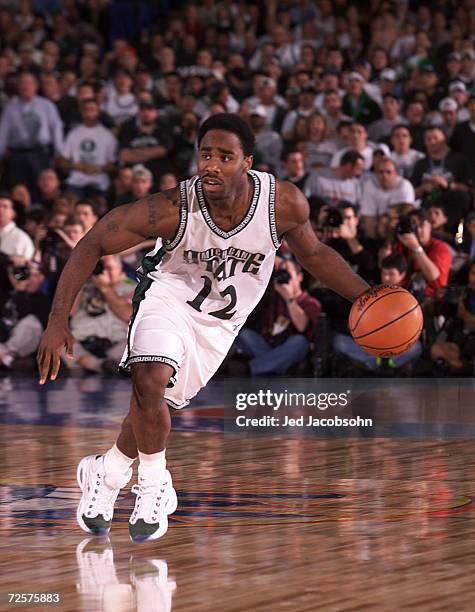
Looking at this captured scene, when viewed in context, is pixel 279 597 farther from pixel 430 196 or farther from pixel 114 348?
pixel 430 196

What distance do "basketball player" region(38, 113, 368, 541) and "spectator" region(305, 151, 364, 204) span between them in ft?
22.4

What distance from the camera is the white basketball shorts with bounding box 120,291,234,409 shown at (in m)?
5.55

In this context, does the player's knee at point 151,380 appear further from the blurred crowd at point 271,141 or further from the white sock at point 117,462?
the blurred crowd at point 271,141

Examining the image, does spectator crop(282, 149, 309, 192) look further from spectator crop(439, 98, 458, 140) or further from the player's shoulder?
the player's shoulder

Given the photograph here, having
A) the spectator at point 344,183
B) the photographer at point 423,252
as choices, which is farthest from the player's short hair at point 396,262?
the spectator at point 344,183

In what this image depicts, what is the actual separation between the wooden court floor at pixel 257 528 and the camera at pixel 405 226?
9.15 feet

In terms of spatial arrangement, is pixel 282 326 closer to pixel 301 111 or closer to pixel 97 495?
pixel 301 111

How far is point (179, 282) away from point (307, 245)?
0.62 metres

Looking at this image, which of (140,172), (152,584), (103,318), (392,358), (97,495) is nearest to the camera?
(152,584)

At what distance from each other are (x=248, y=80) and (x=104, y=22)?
409 centimetres

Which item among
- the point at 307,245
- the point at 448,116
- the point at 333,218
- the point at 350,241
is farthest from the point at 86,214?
the point at 307,245

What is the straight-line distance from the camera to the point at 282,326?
11484 mm

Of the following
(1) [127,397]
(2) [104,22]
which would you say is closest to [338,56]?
(2) [104,22]

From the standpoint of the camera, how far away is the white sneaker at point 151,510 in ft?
18.0
